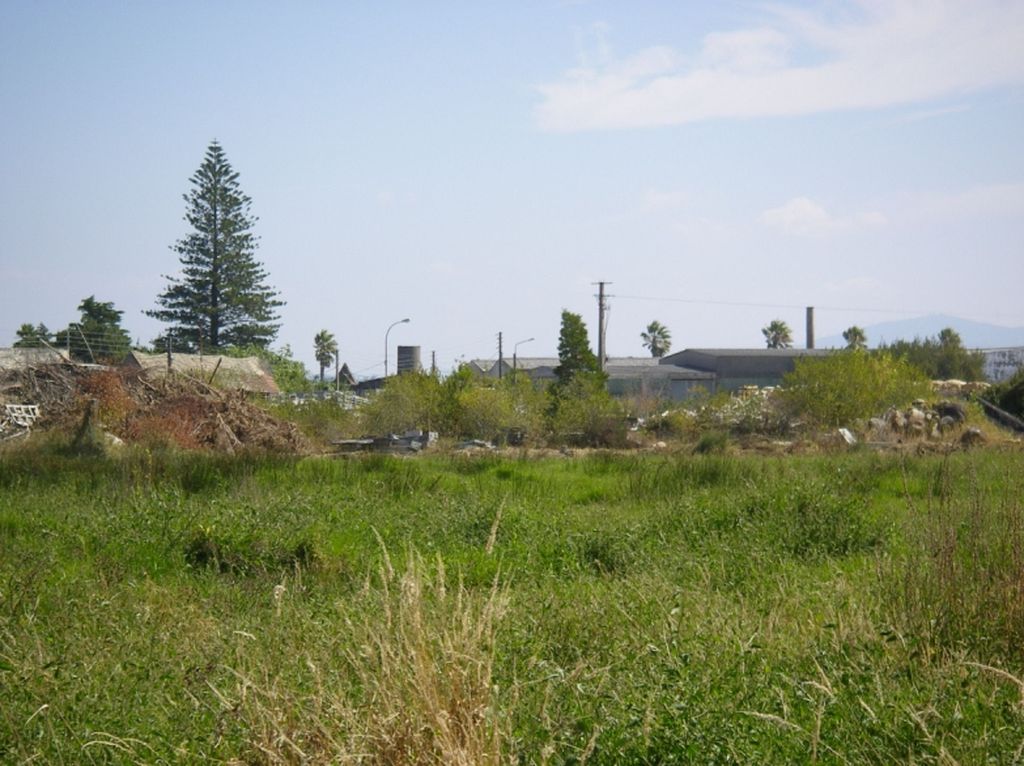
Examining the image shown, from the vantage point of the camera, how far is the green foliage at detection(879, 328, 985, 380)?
56.4 m

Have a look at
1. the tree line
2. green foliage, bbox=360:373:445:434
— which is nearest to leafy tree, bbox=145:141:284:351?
the tree line

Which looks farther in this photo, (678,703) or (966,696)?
(966,696)

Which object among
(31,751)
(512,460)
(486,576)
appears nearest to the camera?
(31,751)

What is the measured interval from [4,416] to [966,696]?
19785 millimetres

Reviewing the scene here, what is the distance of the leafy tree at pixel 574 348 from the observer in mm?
39781

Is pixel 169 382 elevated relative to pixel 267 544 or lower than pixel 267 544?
elevated

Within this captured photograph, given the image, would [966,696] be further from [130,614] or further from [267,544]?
[267,544]

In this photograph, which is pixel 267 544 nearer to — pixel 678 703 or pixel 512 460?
pixel 678 703

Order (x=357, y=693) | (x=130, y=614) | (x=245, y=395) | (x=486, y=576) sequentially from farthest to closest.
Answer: (x=245, y=395) < (x=486, y=576) < (x=130, y=614) < (x=357, y=693)

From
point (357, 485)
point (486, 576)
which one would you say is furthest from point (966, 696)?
point (357, 485)

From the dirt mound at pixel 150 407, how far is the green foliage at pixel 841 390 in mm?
13139

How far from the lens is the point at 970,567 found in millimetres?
6344

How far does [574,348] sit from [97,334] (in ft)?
91.9

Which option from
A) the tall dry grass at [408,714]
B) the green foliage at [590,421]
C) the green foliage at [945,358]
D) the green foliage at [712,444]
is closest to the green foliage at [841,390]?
the green foliage at [590,421]
